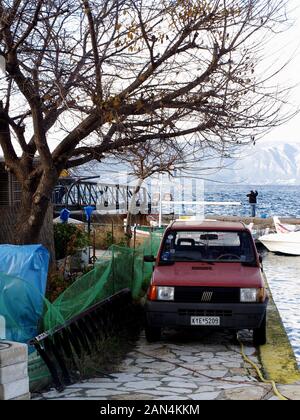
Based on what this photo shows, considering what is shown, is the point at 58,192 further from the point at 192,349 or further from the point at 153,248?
the point at 192,349

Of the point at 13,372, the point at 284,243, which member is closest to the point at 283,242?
the point at 284,243

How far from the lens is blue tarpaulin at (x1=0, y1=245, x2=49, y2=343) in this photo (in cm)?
767

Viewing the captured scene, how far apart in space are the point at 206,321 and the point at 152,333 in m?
0.96

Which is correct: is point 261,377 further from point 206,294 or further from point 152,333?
point 152,333

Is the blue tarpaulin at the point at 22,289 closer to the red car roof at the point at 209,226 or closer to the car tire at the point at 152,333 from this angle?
the car tire at the point at 152,333

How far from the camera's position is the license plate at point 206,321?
32.2 ft

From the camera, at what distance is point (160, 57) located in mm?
10219

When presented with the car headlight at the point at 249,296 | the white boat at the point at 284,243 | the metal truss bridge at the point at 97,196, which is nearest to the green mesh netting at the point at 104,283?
the car headlight at the point at 249,296

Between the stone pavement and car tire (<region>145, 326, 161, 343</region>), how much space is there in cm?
11

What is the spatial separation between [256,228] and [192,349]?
22440mm

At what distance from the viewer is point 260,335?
1012cm

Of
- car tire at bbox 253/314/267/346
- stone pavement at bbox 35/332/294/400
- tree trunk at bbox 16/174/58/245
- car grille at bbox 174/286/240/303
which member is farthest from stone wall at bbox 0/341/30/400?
tree trunk at bbox 16/174/58/245

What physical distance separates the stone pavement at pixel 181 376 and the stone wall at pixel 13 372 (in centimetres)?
128

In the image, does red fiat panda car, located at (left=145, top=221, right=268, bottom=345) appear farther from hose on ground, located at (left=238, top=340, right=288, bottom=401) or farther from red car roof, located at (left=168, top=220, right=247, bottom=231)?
red car roof, located at (left=168, top=220, right=247, bottom=231)
